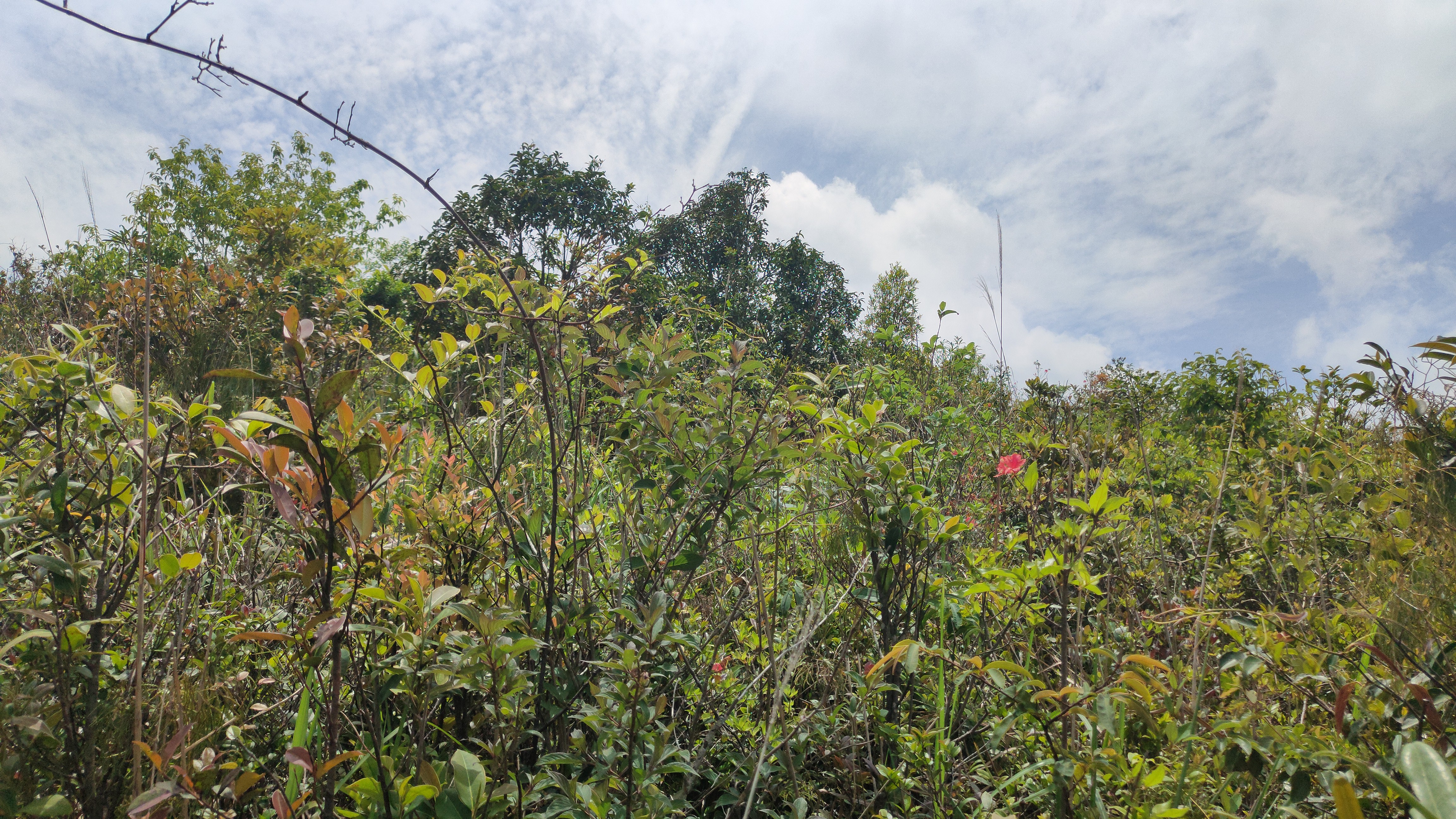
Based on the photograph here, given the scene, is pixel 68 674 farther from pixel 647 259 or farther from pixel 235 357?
pixel 235 357

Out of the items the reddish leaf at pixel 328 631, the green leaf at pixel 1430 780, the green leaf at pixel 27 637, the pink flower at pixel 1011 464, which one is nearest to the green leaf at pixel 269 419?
the reddish leaf at pixel 328 631

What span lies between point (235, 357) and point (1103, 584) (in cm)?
548

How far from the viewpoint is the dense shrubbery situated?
3.10ft

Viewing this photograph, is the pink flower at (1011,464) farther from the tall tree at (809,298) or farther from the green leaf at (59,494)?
the tall tree at (809,298)

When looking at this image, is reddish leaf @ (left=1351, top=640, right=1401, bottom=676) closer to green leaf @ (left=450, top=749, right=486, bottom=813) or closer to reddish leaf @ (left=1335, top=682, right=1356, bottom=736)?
reddish leaf @ (left=1335, top=682, right=1356, bottom=736)

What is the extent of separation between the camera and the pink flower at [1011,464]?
2.05m

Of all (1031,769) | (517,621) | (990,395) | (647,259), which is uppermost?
(990,395)

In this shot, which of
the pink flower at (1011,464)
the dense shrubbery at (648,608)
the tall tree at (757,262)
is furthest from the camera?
the tall tree at (757,262)

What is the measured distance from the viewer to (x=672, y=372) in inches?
57.2

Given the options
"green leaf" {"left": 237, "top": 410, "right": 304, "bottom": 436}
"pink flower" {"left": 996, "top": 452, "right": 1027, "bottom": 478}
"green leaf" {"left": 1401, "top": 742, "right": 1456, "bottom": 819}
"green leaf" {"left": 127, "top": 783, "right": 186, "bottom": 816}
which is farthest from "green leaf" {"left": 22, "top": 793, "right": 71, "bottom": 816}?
"pink flower" {"left": 996, "top": 452, "right": 1027, "bottom": 478}

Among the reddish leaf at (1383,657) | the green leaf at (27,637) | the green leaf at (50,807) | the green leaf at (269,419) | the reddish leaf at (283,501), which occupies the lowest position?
the green leaf at (50,807)

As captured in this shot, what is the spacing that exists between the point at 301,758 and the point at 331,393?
467 mm

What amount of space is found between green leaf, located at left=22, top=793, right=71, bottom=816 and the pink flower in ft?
6.93

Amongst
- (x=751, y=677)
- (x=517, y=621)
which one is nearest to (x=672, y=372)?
(x=517, y=621)
